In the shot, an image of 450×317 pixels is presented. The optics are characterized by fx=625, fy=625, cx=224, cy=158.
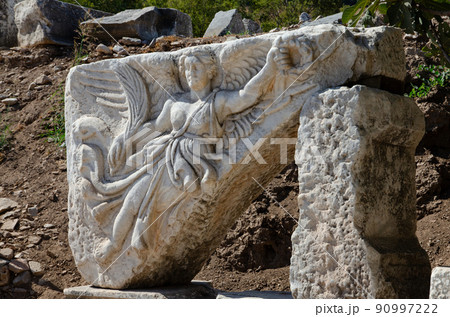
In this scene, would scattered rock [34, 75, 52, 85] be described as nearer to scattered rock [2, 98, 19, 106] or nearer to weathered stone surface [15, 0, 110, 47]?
scattered rock [2, 98, 19, 106]

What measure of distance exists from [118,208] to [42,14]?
4.30 metres

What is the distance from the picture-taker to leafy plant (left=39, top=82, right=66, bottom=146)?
654 centimetres

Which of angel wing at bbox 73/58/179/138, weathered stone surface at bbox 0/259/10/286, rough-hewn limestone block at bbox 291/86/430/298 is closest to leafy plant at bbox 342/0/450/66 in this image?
rough-hewn limestone block at bbox 291/86/430/298

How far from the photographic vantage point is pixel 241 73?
370 centimetres

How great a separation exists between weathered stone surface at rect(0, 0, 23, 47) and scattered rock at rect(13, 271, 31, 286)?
386cm

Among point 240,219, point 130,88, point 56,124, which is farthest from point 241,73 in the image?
point 56,124

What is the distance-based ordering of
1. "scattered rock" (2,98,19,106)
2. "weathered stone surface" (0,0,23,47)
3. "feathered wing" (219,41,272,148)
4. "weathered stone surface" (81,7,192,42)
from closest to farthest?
1. "feathered wing" (219,41,272,148)
2. "scattered rock" (2,98,19,106)
3. "weathered stone surface" (81,7,192,42)
4. "weathered stone surface" (0,0,23,47)

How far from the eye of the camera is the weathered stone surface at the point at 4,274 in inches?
199

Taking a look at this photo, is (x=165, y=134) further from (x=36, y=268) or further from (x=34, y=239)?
(x=34, y=239)

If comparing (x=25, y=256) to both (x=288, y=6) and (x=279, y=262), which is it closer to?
(x=279, y=262)

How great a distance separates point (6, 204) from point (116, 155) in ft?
7.64

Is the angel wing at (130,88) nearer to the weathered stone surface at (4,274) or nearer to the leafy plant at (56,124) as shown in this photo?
the weathered stone surface at (4,274)

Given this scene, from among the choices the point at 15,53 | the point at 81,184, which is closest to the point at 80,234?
the point at 81,184
